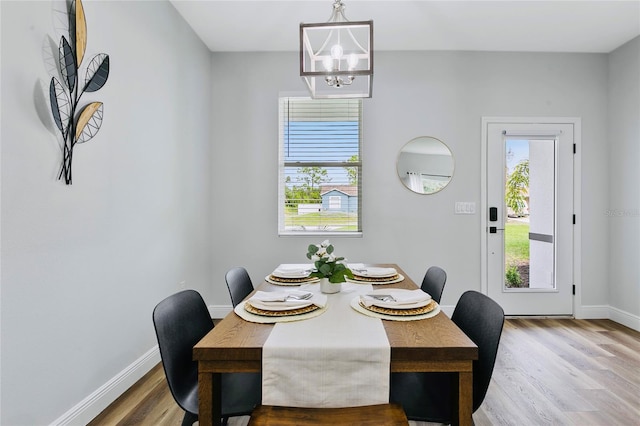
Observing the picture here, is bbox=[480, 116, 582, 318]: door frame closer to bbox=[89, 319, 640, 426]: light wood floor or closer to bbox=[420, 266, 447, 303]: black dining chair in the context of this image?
bbox=[89, 319, 640, 426]: light wood floor

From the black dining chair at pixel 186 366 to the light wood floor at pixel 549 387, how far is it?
24.5 inches

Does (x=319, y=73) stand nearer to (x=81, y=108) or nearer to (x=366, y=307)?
(x=366, y=307)

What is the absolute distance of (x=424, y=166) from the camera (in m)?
3.68

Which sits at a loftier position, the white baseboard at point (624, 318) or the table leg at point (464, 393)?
the table leg at point (464, 393)

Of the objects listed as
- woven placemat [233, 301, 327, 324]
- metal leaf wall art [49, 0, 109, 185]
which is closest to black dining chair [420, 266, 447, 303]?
woven placemat [233, 301, 327, 324]

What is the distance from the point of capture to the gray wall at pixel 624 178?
338 cm

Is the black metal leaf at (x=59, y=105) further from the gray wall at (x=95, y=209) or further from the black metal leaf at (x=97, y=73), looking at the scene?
the black metal leaf at (x=97, y=73)

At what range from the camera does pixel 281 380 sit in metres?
1.12

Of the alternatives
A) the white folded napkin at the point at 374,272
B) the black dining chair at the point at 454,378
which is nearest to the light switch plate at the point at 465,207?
the white folded napkin at the point at 374,272

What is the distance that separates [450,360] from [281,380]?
55 centimetres

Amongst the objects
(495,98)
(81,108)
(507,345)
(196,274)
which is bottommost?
(507,345)

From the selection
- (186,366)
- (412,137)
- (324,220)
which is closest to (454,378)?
(186,366)

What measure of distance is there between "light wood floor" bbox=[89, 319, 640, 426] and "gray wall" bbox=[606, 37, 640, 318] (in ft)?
1.68

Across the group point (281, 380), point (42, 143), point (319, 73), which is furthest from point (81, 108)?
point (281, 380)
